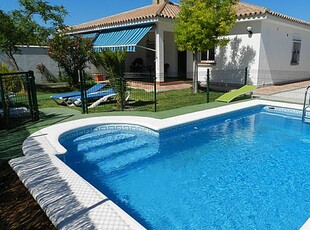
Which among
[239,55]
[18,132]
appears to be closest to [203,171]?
[18,132]

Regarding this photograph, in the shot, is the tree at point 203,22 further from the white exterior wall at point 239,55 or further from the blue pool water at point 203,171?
the blue pool water at point 203,171

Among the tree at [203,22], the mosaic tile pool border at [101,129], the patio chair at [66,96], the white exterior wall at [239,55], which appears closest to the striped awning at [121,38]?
the tree at [203,22]

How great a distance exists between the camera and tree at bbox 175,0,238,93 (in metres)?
21.3

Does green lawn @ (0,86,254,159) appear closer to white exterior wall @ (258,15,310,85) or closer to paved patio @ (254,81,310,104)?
paved patio @ (254,81,310,104)

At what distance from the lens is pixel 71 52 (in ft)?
91.0

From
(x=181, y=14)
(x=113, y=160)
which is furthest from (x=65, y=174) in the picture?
(x=181, y=14)

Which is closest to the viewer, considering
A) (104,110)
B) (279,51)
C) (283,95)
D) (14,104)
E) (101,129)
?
(101,129)

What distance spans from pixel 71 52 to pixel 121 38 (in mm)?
6171

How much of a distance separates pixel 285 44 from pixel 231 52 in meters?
7.13

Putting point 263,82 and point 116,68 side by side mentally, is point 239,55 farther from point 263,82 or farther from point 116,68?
point 116,68

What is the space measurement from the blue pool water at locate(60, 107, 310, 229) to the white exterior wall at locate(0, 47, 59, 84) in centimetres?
2088

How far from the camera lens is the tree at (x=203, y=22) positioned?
21.3m

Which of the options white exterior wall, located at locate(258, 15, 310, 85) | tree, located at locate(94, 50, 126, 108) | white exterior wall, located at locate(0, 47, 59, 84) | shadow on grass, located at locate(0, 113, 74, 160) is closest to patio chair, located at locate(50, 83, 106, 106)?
shadow on grass, located at locate(0, 113, 74, 160)

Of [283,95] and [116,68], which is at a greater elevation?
[116,68]
